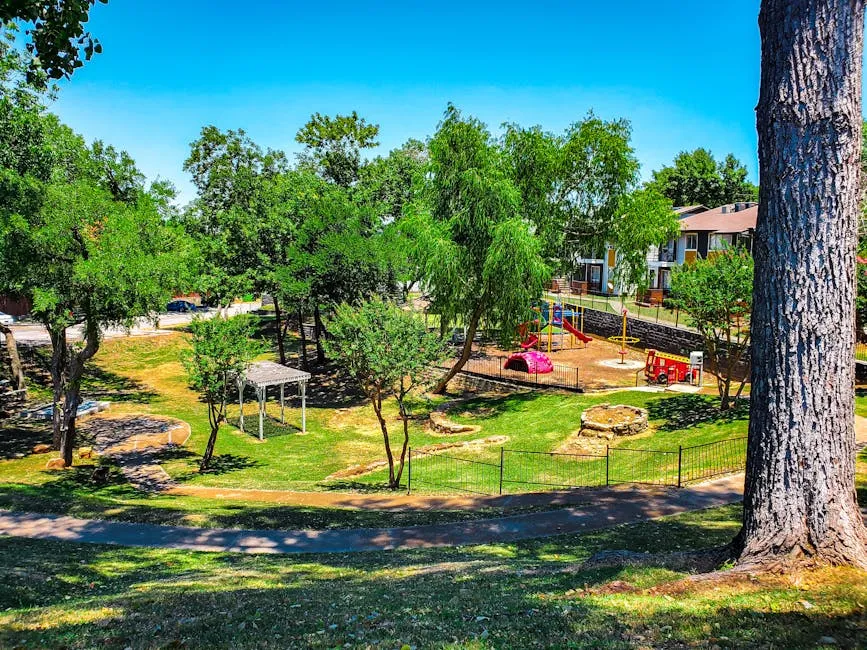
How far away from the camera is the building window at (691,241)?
5384 centimetres

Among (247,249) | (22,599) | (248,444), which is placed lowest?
(248,444)

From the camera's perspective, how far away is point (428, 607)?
21.8 feet

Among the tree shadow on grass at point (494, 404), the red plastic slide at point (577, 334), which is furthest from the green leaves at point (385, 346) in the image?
the red plastic slide at point (577, 334)

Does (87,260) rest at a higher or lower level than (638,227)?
lower

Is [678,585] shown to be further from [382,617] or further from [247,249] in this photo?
[247,249]

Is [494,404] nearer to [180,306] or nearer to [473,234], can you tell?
[473,234]

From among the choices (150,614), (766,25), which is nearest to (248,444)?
(150,614)

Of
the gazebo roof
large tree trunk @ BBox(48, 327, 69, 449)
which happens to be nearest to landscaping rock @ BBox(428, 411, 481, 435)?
the gazebo roof

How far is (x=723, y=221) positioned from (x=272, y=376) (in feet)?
139

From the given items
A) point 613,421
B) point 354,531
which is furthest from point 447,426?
point 354,531

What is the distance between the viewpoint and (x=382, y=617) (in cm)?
635

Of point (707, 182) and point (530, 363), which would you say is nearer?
point (530, 363)

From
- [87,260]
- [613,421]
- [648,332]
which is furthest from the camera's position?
[648,332]

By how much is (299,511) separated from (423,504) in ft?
9.67
